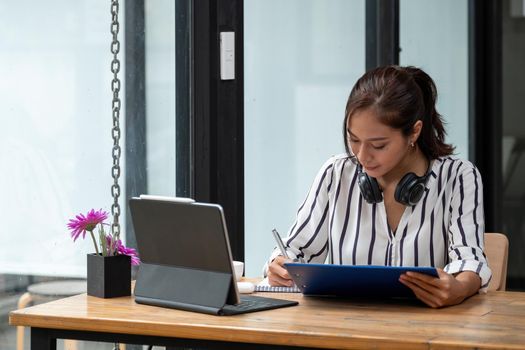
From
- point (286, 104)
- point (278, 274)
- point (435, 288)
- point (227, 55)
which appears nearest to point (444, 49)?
point (286, 104)

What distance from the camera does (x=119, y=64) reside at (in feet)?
9.44

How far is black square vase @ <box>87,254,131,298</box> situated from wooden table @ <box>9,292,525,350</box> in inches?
1.3

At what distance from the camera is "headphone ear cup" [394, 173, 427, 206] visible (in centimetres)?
259

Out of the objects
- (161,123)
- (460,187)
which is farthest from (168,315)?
(161,123)

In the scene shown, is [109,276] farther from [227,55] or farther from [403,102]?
[227,55]

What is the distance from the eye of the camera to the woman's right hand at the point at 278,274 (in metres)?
2.50

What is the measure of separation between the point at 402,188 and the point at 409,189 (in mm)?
21

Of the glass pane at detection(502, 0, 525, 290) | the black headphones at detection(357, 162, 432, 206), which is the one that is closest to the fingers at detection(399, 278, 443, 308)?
the black headphones at detection(357, 162, 432, 206)

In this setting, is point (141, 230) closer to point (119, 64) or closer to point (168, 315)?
point (168, 315)

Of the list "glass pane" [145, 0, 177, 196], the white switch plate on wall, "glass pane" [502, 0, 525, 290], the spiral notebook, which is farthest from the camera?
"glass pane" [502, 0, 525, 290]

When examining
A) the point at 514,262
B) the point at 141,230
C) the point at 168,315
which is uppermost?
the point at 141,230

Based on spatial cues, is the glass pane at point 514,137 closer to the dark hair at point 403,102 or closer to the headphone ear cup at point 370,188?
the dark hair at point 403,102

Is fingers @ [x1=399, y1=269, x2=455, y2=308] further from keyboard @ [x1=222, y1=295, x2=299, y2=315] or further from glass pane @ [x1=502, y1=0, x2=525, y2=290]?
glass pane @ [x1=502, y1=0, x2=525, y2=290]

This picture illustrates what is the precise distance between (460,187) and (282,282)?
1.84 feet
